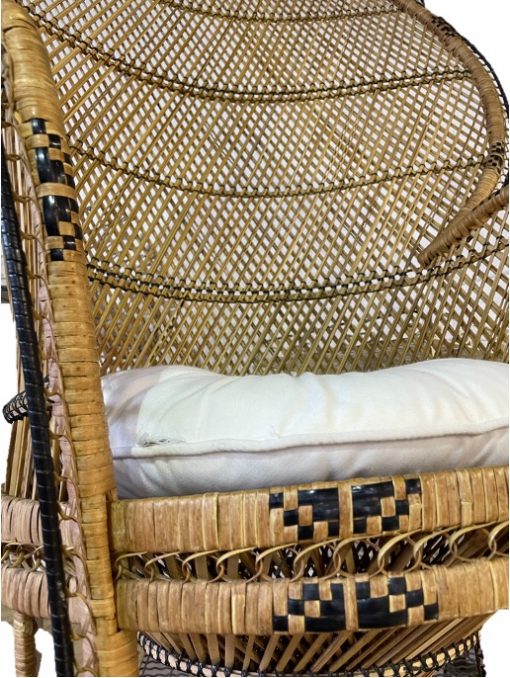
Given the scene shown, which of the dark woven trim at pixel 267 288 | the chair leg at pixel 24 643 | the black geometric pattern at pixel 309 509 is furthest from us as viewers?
the dark woven trim at pixel 267 288

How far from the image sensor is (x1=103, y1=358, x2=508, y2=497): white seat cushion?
617mm

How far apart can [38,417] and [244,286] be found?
676 millimetres

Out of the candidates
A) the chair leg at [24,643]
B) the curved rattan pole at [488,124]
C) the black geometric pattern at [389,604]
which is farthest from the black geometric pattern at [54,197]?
the curved rattan pole at [488,124]

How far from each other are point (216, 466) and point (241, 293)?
0.63 m

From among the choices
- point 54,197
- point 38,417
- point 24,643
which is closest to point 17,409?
point 38,417

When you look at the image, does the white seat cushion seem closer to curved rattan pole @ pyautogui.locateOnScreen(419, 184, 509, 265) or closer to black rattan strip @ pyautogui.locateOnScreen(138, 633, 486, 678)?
black rattan strip @ pyautogui.locateOnScreen(138, 633, 486, 678)

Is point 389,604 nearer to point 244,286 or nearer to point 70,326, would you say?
point 70,326

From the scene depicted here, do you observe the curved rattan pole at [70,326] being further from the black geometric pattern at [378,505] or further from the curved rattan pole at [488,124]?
the curved rattan pole at [488,124]

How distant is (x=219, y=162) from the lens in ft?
4.16

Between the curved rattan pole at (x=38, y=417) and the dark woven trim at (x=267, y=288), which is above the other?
the dark woven trim at (x=267, y=288)

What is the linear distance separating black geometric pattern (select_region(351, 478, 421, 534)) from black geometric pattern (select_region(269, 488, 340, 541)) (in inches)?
0.7

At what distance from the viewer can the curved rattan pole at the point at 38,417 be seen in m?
0.61

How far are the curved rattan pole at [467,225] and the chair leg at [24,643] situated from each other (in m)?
0.85

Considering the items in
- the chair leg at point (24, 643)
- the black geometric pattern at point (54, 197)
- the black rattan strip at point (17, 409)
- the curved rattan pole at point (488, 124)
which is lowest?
the chair leg at point (24, 643)
